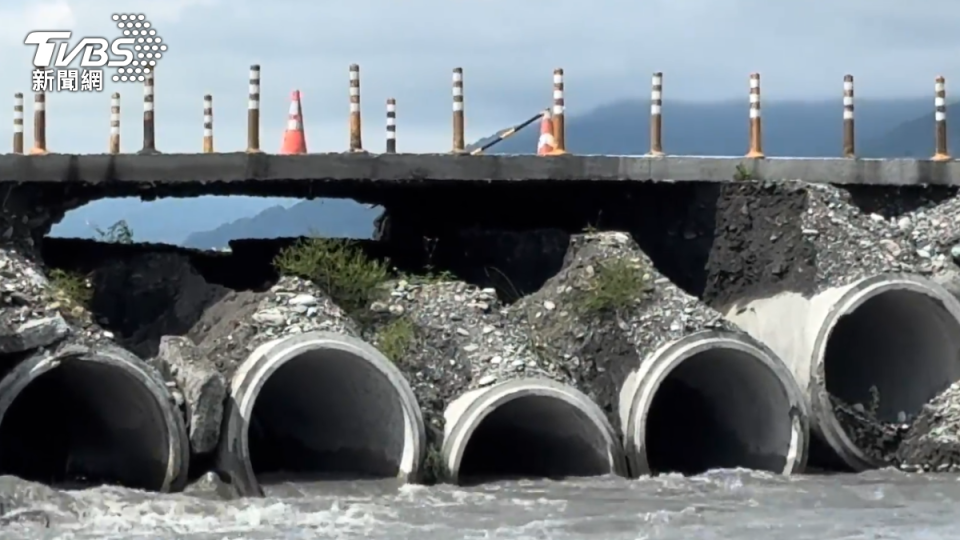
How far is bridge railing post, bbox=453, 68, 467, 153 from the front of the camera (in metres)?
18.8

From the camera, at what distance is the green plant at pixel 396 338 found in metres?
15.9

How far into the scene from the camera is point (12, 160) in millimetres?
16125

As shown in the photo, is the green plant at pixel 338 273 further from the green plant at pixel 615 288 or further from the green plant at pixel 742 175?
the green plant at pixel 742 175

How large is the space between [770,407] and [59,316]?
6.19m

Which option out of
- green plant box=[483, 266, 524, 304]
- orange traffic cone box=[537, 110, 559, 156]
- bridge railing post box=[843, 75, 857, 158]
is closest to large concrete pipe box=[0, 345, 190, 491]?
green plant box=[483, 266, 524, 304]

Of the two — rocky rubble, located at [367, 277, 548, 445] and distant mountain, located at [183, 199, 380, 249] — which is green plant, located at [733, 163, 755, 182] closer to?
rocky rubble, located at [367, 277, 548, 445]

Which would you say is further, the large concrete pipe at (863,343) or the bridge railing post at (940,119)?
the bridge railing post at (940,119)

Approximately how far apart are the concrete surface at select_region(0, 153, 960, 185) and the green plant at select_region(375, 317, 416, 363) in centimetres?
189

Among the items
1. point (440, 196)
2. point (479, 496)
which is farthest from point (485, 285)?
point (479, 496)

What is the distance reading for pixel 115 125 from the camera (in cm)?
1927

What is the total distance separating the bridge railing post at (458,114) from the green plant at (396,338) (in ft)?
9.90

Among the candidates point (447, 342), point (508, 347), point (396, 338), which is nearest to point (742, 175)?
point (508, 347)

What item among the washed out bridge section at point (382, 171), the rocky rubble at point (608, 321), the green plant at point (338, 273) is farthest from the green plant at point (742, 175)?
the green plant at point (338, 273)

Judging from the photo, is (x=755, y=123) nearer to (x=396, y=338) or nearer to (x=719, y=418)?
(x=719, y=418)
